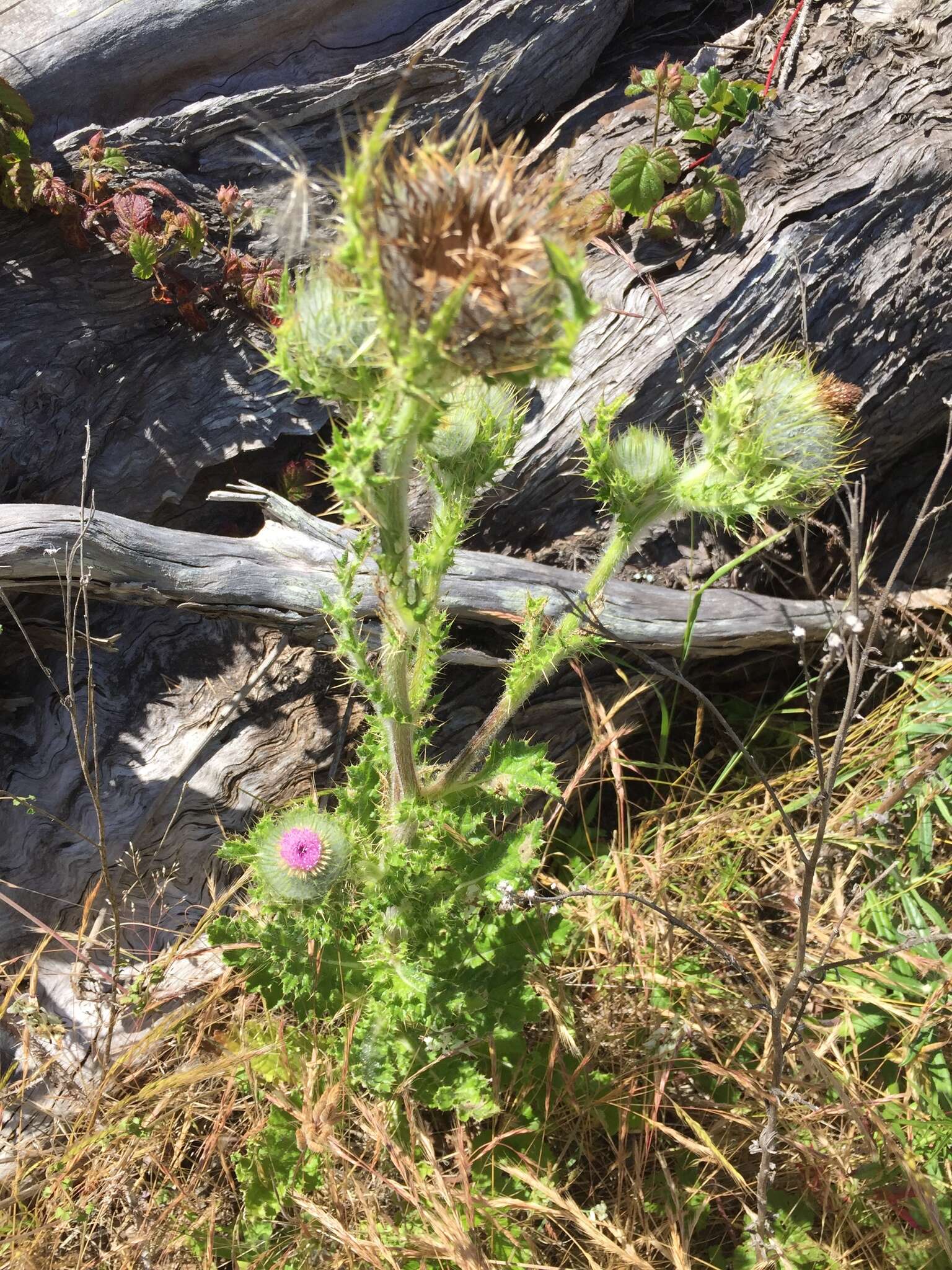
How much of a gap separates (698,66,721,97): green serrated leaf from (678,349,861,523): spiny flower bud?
1.89 m

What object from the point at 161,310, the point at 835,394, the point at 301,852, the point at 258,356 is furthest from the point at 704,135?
the point at 301,852

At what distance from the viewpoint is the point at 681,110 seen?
373 cm

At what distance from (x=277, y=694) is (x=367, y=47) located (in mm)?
3002

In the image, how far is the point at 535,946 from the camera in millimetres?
2770

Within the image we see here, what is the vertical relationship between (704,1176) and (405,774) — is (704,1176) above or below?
below

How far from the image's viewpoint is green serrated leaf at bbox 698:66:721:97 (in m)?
3.78

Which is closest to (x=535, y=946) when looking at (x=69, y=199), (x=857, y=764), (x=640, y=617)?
(x=640, y=617)

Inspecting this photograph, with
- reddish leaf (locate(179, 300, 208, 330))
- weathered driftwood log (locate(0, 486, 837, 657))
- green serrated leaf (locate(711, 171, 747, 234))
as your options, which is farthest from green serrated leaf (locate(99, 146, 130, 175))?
green serrated leaf (locate(711, 171, 747, 234))

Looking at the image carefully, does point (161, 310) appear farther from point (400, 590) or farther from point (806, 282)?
point (806, 282)

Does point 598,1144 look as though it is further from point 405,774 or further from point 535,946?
point 405,774

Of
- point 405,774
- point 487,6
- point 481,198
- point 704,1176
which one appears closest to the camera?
point 481,198

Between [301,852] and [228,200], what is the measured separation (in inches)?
106

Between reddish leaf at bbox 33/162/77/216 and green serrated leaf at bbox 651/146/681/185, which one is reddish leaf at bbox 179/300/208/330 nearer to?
reddish leaf at bbox 33/162/77/216

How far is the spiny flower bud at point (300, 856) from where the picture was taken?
7.66 feet
